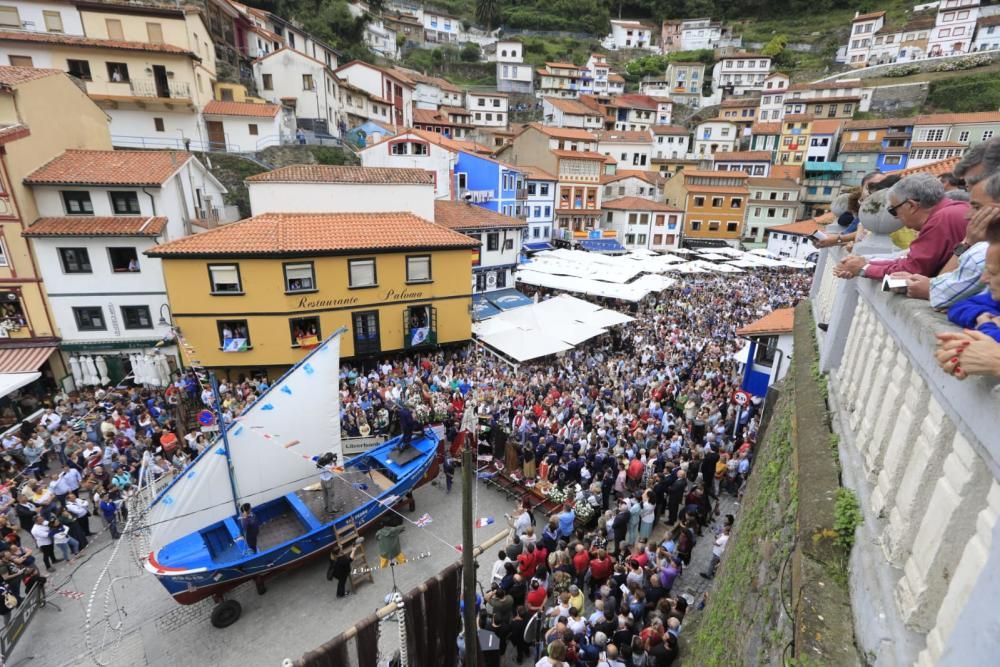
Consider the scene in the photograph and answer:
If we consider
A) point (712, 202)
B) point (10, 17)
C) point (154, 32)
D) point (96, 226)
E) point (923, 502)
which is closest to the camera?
point (923, 502)

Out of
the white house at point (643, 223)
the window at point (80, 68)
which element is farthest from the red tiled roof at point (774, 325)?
the window at point (80, 68)

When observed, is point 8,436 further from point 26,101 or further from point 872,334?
point 872,334

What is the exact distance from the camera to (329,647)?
5.80m

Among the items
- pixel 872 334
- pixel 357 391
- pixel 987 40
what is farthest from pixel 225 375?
pixel 987 40

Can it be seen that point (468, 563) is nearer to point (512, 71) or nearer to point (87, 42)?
point (87, 42)

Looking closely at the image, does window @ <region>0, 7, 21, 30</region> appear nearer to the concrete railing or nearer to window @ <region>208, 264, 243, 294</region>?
window @ <region>208, 264, 243, 294</region>

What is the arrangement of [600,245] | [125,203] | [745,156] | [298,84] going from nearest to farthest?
[125,203] < [298,84] < [600,245] < [745,156]

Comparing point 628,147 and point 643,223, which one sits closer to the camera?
point 643,223

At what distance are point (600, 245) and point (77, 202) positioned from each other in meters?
39.0

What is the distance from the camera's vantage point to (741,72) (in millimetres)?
79750

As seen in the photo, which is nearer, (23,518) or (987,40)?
(23,518)

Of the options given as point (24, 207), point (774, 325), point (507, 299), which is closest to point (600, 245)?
point (507, 299)

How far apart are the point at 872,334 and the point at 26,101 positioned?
92.8ft

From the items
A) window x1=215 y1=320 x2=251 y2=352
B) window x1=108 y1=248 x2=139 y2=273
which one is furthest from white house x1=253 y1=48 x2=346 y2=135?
window x1=215 y1=320 x2=251 y2=352
